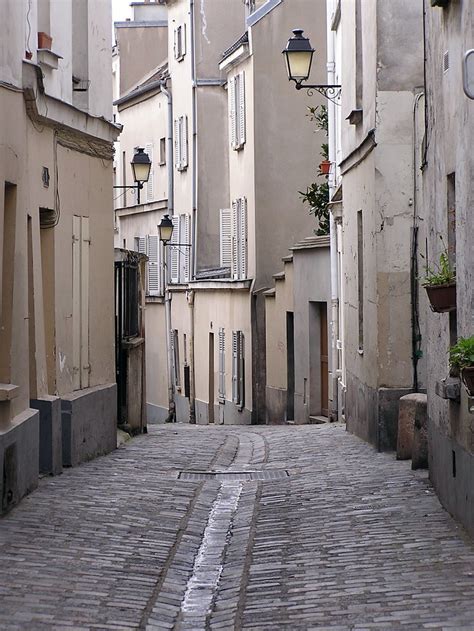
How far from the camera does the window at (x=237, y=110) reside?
32.2m

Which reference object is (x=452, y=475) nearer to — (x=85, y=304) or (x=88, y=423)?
(x=88, y=423)

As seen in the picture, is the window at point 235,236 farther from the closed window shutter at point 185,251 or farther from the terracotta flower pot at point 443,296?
the terracotta flower pot at point 443,296

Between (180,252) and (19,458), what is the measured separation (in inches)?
1062

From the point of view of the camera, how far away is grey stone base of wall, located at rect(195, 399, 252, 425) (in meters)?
31.2

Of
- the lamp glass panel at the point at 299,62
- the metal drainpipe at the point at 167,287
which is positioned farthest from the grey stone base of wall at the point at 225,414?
the lamp glass panel at the point at 299,62

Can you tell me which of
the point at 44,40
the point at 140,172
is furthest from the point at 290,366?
the point at 44,40

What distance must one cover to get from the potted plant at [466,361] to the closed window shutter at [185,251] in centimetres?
2878

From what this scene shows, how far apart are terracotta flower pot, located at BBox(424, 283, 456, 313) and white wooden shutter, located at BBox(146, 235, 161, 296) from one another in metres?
30.9

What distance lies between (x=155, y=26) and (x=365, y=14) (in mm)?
30072

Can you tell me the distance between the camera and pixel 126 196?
4594 cm

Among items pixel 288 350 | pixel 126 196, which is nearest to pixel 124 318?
pixel 288 350

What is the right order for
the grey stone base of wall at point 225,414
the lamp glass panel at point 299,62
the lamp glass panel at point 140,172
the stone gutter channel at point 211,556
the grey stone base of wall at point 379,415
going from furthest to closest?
the grey stone base of wall at point 225,414 → the lamp glass panel at point 140,172 → the lamp glass panel at point 299,62 → the grey stone base of wall at point 379,415 → the stone gutter channel at point 211,556

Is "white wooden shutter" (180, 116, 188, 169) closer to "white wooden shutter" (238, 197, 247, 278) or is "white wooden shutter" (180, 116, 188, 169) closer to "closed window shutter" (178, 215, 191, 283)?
"closed window shutter" (178, 215, 191, 283)

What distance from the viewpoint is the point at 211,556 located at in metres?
10.0
